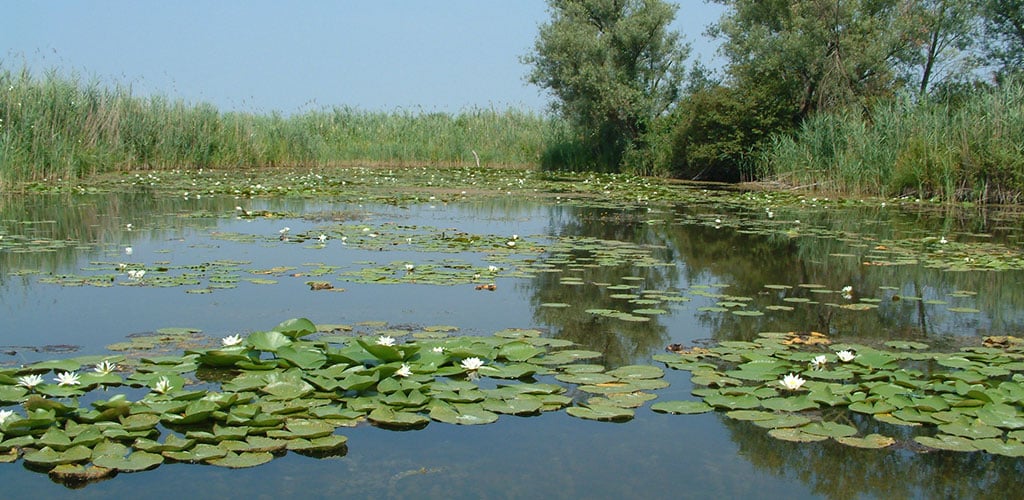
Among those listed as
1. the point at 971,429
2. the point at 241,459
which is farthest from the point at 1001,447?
the point at 241,459

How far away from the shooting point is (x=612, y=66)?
2517 cm

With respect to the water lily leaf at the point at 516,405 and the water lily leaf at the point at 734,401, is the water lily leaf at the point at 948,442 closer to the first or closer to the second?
the water lily leaf at the point at 734,401

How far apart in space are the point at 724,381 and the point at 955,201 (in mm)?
11589

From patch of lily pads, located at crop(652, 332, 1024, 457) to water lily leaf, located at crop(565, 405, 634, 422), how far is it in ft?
0.45

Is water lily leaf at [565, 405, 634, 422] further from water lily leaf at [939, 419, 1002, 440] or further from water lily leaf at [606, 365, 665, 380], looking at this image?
water lily leaf at [939, 419, 1002, 440]

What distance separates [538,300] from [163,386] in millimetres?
2548

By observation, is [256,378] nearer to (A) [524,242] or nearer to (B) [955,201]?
(A) [524,242]

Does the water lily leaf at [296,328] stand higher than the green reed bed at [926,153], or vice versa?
the green reed bed at [926,153]

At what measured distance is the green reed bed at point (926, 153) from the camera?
1255cm

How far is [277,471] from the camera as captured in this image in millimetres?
2439

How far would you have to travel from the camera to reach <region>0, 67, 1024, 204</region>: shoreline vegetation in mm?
12938

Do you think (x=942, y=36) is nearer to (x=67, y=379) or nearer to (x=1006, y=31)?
(x=1006, y=31)

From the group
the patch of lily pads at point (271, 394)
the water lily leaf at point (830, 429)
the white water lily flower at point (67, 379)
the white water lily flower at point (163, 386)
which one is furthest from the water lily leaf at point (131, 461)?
the water lily leaf at point (830, 429)

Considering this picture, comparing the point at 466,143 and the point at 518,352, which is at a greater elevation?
the point at 466,143
